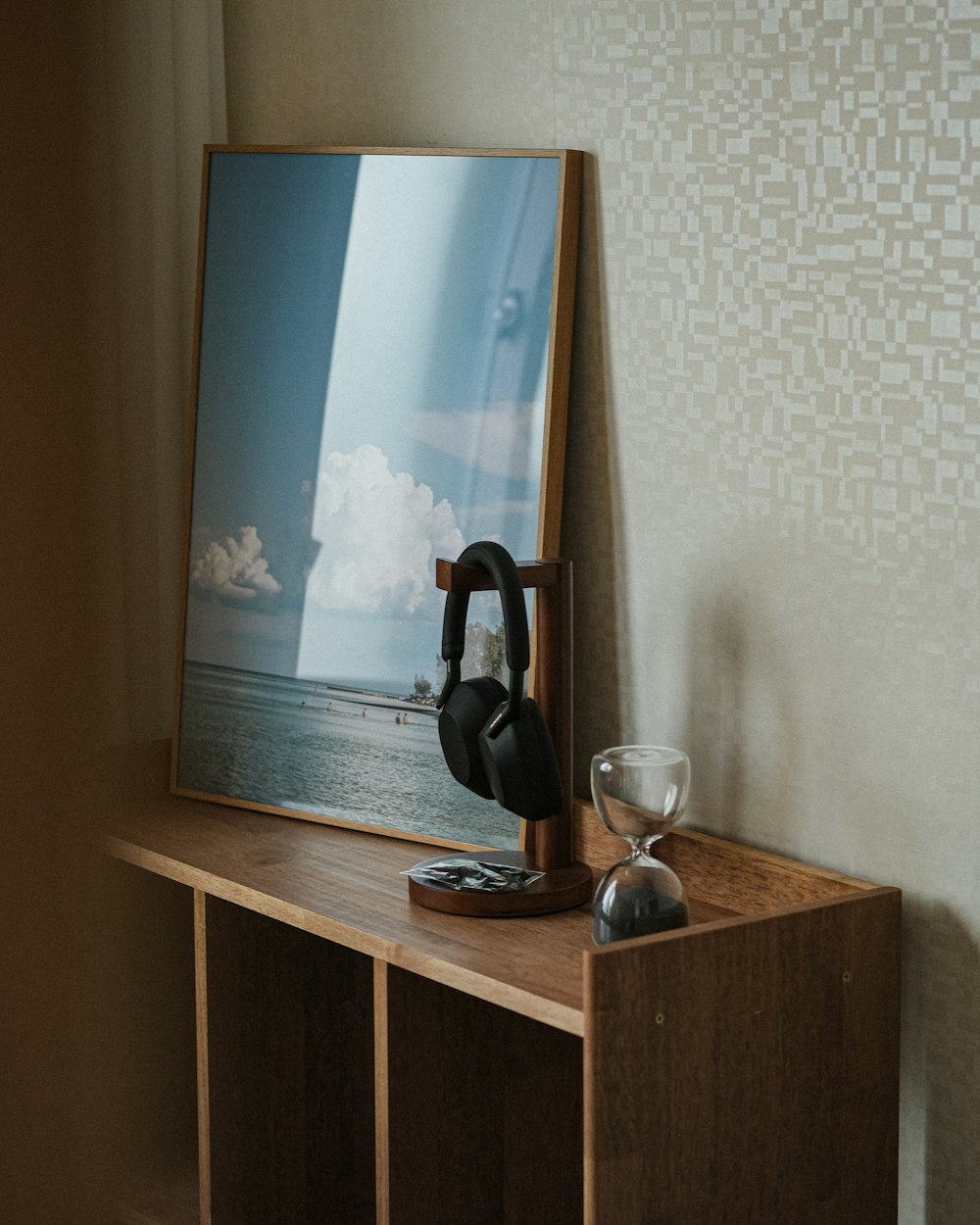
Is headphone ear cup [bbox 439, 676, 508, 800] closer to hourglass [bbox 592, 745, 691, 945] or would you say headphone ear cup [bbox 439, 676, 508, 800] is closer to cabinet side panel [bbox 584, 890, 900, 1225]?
hourglass [bbox 592, 745, 691, 945]

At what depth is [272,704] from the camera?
143 cm

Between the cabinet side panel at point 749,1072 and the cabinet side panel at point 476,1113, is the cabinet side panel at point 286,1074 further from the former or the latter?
the cabinet side panel at point 749,1072

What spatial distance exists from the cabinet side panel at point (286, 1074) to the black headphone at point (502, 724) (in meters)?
0.33

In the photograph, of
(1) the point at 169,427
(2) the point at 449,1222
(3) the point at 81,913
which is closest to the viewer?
(3) the point at 81,913

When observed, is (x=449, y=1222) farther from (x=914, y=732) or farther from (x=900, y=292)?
(x=900, y=292)

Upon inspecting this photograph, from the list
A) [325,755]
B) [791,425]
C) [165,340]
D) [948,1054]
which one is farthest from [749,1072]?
[165,340]

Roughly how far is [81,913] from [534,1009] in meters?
0.70

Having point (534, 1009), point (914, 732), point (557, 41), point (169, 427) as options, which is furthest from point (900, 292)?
point (169, 427)

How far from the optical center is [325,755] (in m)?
1.38

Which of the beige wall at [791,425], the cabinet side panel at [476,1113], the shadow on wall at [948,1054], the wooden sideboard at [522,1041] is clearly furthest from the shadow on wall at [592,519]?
the shadow on wall at [948,1054]

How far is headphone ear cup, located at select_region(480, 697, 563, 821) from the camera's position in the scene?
1.02m

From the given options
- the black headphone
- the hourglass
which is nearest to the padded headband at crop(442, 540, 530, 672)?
the black headphone

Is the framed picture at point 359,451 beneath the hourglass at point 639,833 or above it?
above

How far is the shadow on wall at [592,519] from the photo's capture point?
1.22 meters
